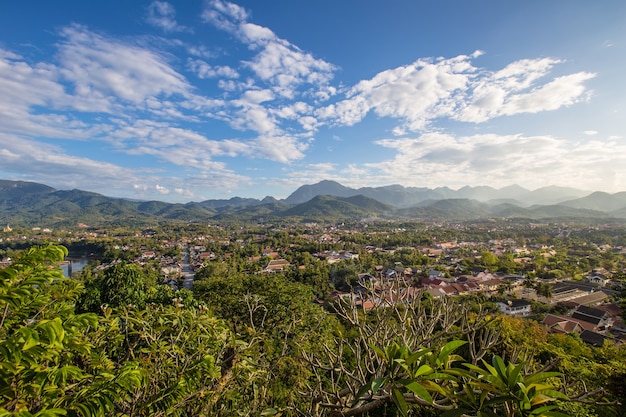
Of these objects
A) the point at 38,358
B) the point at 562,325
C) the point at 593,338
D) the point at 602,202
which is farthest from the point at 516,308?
the point at 602,202

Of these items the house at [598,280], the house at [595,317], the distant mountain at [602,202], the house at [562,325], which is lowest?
the house at [598,280]

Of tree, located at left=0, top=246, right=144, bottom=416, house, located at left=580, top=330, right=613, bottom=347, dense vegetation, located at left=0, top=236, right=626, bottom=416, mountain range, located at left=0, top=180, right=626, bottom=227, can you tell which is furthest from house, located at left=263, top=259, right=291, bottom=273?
mountain range, located at left=0, top=180, right=626, bottom=227

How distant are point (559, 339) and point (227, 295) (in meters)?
13.1

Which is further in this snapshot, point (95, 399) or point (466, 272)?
point (466, 272)

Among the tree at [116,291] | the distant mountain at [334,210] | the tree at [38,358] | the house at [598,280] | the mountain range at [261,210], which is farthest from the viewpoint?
the distant mountain at [334,210]

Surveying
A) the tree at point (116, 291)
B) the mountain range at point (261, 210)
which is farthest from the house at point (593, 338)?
the mountain range at point (261, 210)

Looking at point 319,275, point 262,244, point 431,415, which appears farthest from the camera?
point 262,244

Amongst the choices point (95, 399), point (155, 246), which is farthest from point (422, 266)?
point (155, 246)

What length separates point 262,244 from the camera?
51.4 m

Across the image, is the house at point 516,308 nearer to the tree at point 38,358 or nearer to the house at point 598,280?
the house at point 598,280

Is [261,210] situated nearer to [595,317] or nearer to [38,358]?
[595,317]

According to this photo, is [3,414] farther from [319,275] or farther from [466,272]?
[466,272]

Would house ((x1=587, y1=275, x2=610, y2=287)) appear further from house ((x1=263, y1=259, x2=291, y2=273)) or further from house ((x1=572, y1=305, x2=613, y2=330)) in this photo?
house ((x1=263, y1=259, x2=291, y2=273))

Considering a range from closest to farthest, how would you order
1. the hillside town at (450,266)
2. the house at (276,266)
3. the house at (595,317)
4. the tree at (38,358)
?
1. the tree at (38,358)
2. the house at (595,317)
3. the hillside town at (450,266)
4. the house at (276,266)
